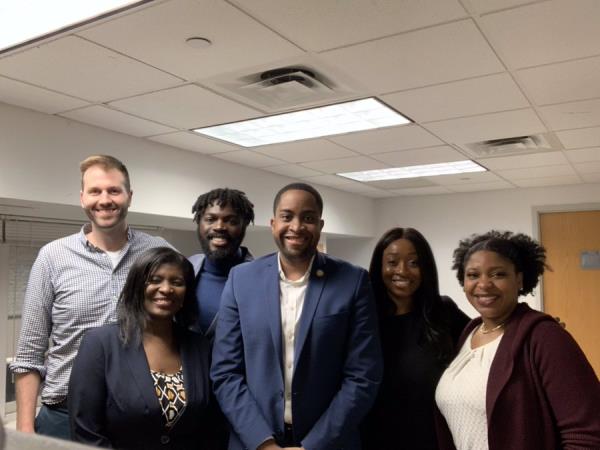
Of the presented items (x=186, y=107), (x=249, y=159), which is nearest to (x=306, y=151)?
(x=249, y=159)

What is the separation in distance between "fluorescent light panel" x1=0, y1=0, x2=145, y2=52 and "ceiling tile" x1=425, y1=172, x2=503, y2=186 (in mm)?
3797

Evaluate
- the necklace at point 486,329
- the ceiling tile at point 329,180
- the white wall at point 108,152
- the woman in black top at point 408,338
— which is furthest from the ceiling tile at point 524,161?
the necklace at point 486,329

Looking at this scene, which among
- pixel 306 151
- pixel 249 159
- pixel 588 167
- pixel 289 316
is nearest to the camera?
pixel 289 316

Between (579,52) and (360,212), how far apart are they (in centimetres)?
423

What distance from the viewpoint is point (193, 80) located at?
7.85ft

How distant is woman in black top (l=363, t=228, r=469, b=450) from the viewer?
1.74m

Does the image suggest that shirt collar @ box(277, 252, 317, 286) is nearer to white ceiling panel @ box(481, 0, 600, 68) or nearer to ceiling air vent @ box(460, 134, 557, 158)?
white ceiling panel @ box(481, 0, 600, 68)

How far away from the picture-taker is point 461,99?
2.68 m

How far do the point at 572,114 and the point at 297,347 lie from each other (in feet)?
7.59

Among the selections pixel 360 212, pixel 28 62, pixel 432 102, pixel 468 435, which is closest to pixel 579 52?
pixel 432 102

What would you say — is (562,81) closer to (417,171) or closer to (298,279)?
(298,279)

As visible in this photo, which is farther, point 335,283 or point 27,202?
point 27,202

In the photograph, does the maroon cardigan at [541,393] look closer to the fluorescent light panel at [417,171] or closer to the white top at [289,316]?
the white top at [289,316]

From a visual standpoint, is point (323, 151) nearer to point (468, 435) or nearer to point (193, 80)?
point (193, 80)
